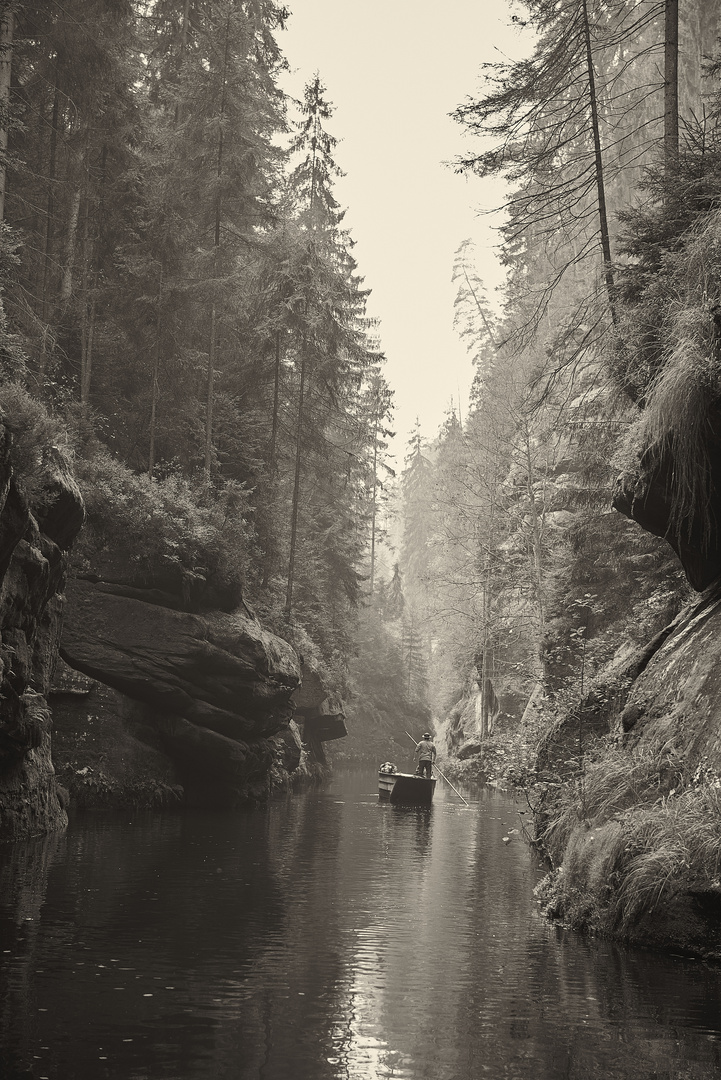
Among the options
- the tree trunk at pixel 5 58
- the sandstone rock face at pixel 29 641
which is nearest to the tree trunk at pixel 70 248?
the tree trunk at pixel 5 58

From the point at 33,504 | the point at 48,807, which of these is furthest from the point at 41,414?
the point at 48,807

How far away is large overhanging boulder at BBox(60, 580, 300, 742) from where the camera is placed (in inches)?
813

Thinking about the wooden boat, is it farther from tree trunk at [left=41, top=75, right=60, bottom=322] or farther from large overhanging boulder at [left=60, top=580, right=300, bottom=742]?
tree trunk at [left=41, top=75, right=60, bottom=322]

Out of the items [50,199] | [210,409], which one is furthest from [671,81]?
[50,199]

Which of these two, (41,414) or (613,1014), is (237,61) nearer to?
(41,414)

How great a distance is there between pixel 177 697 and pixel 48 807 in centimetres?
541

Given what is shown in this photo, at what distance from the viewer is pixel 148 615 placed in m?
21.3

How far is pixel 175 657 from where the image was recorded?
21188 millimetres

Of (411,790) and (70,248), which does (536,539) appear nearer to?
(411,790)

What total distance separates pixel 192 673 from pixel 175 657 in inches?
27.5

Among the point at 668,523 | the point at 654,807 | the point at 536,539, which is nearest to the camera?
the point at 654,807

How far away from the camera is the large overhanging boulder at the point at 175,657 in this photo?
2064cm

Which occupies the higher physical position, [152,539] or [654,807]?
[152,539]

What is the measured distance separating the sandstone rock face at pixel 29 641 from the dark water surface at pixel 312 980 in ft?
4.92
